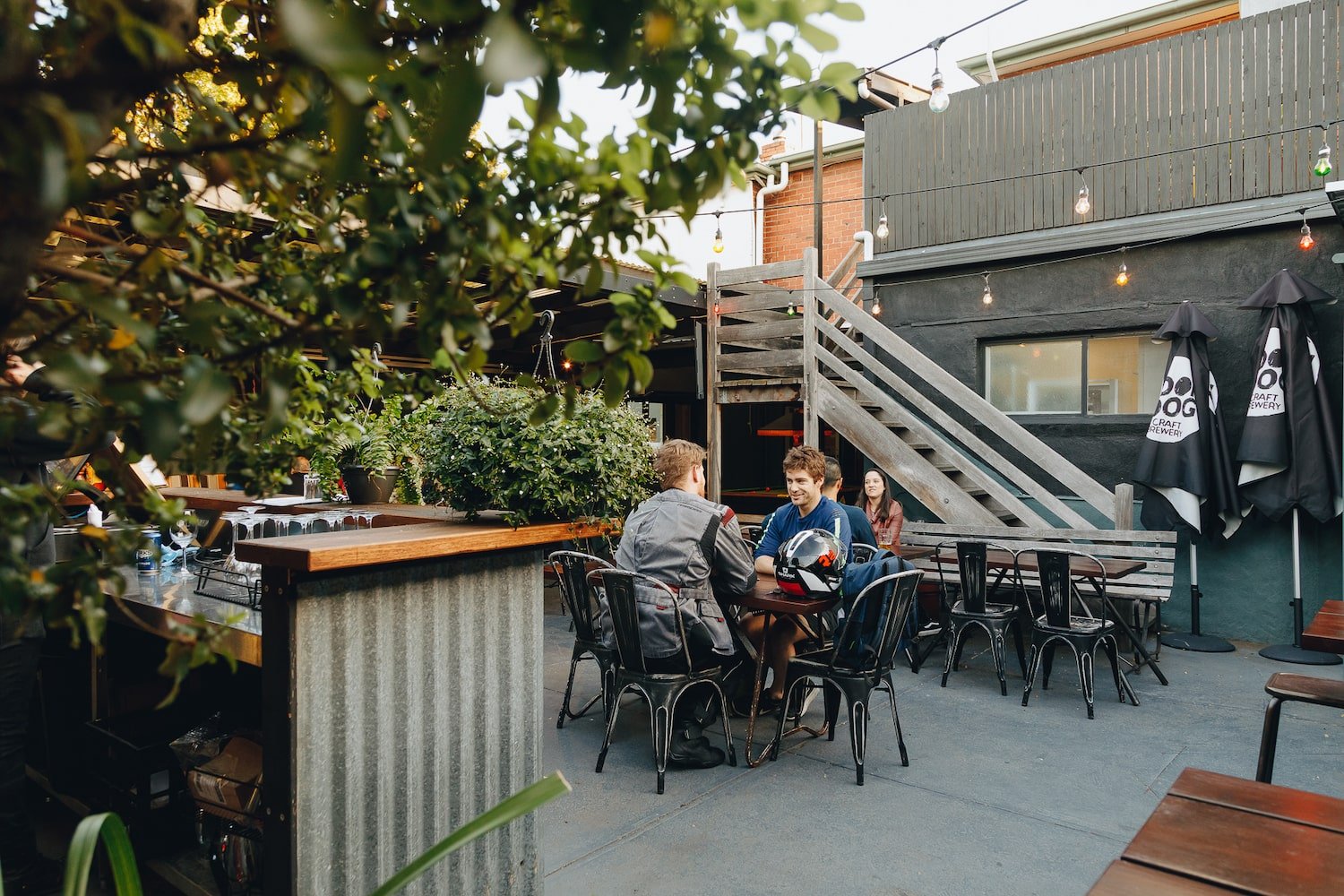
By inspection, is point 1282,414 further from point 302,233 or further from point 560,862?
point 302,233

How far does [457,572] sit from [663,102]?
1846 millimetres

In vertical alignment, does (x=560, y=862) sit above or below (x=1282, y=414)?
below

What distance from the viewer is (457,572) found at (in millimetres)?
2422

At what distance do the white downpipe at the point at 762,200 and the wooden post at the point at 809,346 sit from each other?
189 inches

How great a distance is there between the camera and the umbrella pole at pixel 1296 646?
6535 millimetres

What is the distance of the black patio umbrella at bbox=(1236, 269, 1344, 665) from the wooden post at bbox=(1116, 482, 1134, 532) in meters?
1.16

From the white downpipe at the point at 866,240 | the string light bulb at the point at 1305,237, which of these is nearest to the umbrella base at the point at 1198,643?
the string light bulb at the point at 1305,237

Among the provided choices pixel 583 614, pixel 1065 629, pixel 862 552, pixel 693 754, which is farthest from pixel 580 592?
pixel 1065 629

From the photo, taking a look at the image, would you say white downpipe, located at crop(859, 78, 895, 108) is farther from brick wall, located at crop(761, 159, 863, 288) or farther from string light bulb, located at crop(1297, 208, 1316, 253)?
string light bulb, located at crop(1297, 208, 1316, 253)

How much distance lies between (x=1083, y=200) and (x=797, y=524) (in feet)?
16.4

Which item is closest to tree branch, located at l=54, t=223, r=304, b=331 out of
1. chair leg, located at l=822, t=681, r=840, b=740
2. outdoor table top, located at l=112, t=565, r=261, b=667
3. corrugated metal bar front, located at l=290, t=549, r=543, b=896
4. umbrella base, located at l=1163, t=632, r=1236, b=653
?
corrugated metal bar front, located at l=290, t=549, r=543, b=896

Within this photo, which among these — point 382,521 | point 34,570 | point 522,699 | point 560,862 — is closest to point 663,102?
point 34,570

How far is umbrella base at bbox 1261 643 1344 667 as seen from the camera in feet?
21.3

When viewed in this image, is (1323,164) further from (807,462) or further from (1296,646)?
(807,462)
